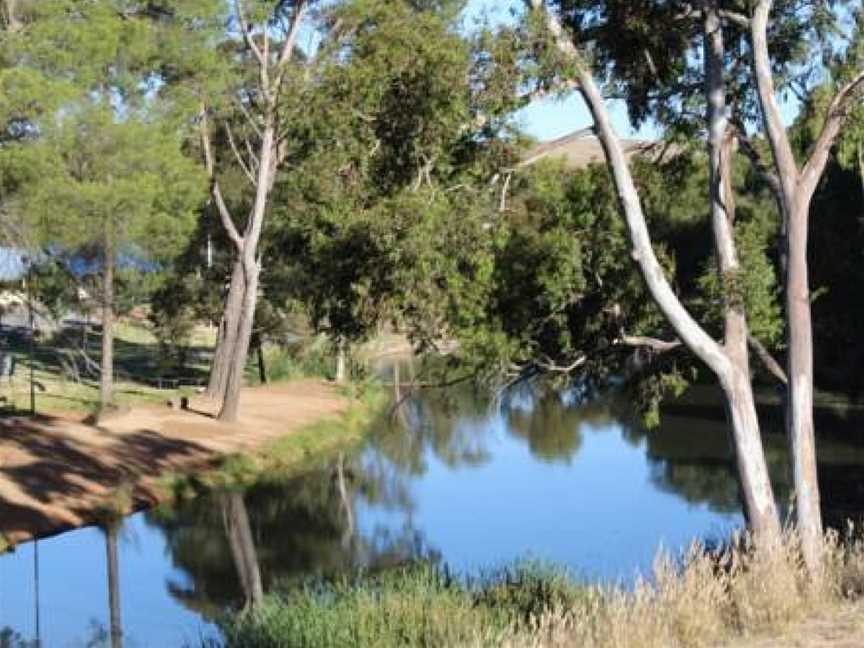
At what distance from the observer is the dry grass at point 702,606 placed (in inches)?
308

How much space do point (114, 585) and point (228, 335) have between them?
14467mm

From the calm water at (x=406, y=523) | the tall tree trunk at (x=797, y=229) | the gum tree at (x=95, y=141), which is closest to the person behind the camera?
the tall tree trunk at (x=797, y=229)

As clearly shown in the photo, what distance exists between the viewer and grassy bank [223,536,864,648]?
805 cm

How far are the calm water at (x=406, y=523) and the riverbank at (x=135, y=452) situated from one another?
83cm

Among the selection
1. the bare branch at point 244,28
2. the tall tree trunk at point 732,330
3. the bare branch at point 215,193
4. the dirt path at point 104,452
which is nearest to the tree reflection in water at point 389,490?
the dirt path at point 104,452

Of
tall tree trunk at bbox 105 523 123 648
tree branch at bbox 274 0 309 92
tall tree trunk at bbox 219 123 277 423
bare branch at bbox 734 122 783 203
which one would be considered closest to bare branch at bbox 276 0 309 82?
tree branch at bbox 274 0 309 92

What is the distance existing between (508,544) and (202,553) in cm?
492

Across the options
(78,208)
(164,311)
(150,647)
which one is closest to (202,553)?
(150,647)

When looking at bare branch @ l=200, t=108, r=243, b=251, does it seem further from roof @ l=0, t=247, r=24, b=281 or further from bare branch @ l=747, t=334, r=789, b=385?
bare branch @ l=747, t=334, r=789, b=385

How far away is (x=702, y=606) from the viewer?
8281mm

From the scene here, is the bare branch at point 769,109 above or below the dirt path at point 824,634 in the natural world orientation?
above

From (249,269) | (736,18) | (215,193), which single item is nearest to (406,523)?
(249,269)

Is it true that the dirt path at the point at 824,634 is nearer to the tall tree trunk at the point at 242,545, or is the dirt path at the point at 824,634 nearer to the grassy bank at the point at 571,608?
the grassy bank at the point at 571,608

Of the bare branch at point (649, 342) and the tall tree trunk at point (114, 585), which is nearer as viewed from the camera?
the bare branch at point (649, 342)
